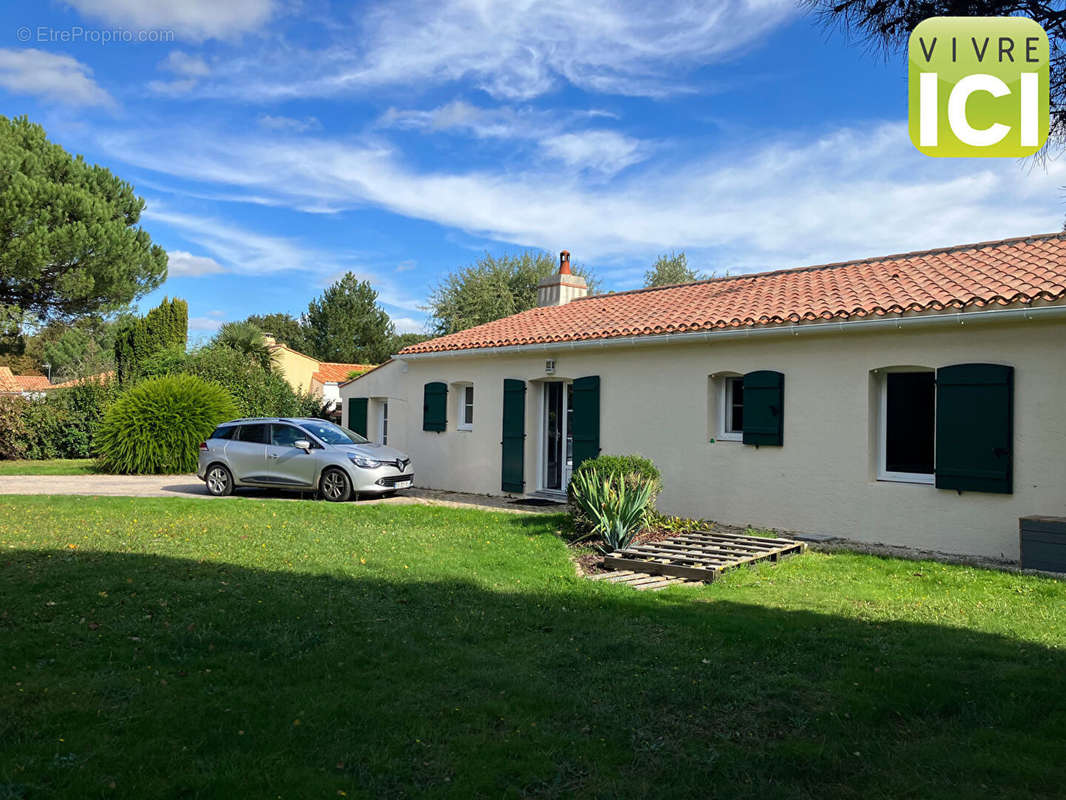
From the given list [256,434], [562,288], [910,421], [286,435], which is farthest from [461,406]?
[910,421]

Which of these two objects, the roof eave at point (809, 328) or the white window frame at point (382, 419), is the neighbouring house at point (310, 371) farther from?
the roof eave at point (809, 328)

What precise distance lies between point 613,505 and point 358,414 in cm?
1079

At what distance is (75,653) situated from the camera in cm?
479

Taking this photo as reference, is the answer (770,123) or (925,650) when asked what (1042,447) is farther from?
(770,123)

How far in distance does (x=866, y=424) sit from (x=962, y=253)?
412 cm

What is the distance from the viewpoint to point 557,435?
14391mm

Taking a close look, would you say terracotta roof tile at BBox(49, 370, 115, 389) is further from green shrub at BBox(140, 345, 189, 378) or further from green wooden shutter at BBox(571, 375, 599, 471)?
green wooden shutter at BBox(571, 375, 599, 471)

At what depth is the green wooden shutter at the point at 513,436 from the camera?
14.3 m

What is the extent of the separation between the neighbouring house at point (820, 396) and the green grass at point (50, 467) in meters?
10.2

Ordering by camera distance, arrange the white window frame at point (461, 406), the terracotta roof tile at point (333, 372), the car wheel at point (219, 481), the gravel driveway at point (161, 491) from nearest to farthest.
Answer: the gravel driveway at point (161, 491)
the car wheel at point (219, 481)
the white window frame at point (461, 406)
the terracotta roof tile at point (333, 372)

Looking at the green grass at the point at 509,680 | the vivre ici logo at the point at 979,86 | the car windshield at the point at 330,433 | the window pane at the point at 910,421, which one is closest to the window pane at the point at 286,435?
the car windshield at the point at 330,433

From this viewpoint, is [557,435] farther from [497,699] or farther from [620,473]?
[497,699]

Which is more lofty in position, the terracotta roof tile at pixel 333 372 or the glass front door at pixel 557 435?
the terracotta roof tile at pixel 333 372

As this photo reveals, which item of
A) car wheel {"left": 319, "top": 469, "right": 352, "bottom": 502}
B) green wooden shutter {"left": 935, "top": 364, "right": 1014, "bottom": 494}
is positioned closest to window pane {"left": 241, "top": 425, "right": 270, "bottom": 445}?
car wheel {"left": 319, "top": 469, "right": 352, "bottom": 502}
